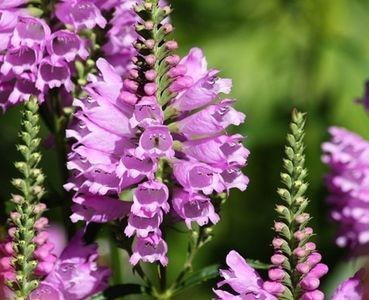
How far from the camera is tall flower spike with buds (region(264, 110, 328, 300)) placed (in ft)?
5.35

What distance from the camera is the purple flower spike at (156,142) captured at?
176 cm

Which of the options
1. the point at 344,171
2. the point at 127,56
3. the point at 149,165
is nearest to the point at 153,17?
the point at 149,165

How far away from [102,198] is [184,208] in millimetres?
164

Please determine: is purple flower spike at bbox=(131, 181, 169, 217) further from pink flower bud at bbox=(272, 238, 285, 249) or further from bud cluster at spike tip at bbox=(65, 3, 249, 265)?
pink flower bud at bbox=(272, 238, 285, 249)

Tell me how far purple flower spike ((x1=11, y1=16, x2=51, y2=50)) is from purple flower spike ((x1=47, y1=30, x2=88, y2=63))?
0.02m

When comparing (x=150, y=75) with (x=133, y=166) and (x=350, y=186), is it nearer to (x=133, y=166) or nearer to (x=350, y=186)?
(x=133, y=166)

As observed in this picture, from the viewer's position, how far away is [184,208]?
1841 mm

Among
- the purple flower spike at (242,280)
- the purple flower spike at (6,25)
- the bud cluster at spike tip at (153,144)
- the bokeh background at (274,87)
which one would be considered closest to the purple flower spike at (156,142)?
the bud cluster at spike tip at (153,144)

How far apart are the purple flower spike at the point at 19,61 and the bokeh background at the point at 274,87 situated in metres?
1.42

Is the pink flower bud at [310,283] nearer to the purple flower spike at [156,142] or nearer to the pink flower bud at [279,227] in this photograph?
the pink flower bud at [279,227]

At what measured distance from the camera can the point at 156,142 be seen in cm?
179

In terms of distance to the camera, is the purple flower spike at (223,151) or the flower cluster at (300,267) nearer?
the flower cluster at (300,267)

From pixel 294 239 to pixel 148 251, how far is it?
1.04 ft

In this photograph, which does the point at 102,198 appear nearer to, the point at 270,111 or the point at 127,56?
the point at 127,56
